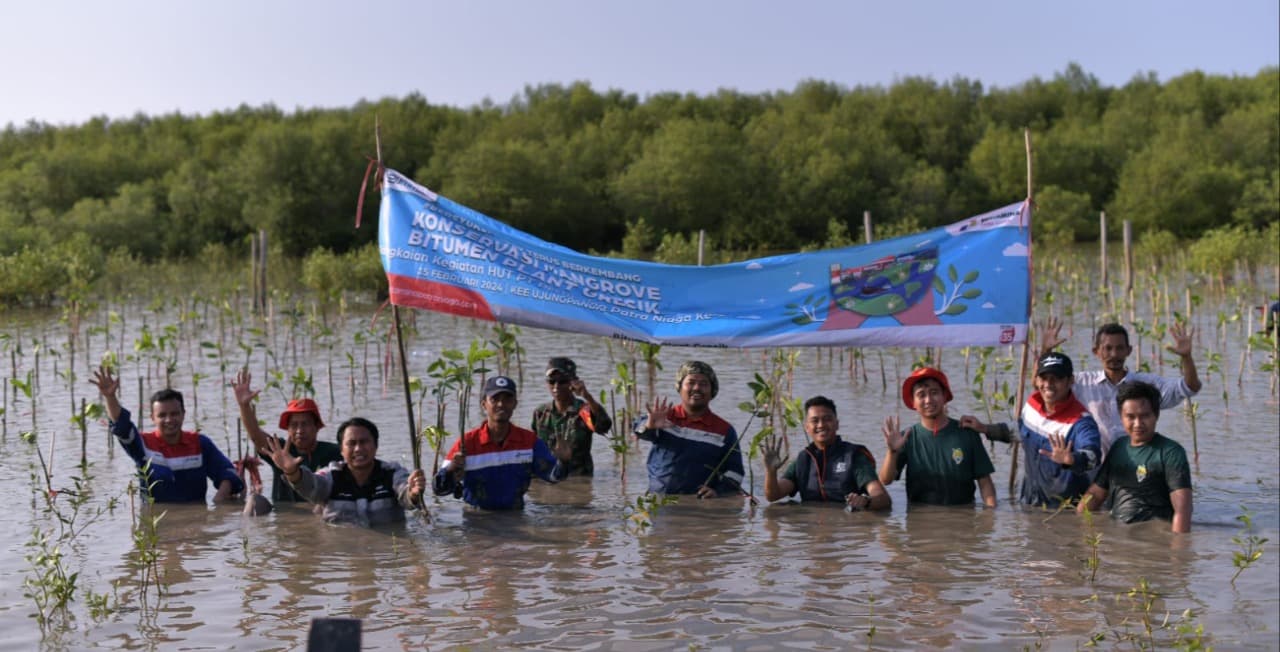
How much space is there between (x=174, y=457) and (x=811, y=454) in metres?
4.33

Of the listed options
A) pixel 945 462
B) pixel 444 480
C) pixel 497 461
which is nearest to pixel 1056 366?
pixel 945 462

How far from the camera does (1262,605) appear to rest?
661cm

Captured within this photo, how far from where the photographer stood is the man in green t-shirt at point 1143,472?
762cm

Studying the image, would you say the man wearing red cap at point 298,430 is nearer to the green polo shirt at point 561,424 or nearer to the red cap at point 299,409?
the red cap at point 299,409

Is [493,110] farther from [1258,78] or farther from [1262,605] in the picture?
[1262,605]

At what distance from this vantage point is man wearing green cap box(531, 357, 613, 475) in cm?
959

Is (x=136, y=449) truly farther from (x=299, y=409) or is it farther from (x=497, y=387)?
(x=497, y=387)

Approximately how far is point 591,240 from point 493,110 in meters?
18.1

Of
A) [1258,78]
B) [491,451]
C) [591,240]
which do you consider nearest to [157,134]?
[591,240]

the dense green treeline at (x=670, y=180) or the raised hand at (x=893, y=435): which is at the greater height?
the dense green treeline at (x=670, y=180)

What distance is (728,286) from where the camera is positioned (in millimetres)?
8875

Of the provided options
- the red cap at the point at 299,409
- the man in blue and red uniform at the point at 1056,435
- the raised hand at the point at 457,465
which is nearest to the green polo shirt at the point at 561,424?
the raised hand at the point at 457,465

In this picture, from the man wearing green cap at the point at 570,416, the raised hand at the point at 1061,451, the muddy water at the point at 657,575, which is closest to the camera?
the muddy water at the point at 657,575

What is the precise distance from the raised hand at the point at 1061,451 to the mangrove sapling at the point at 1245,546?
986mm
